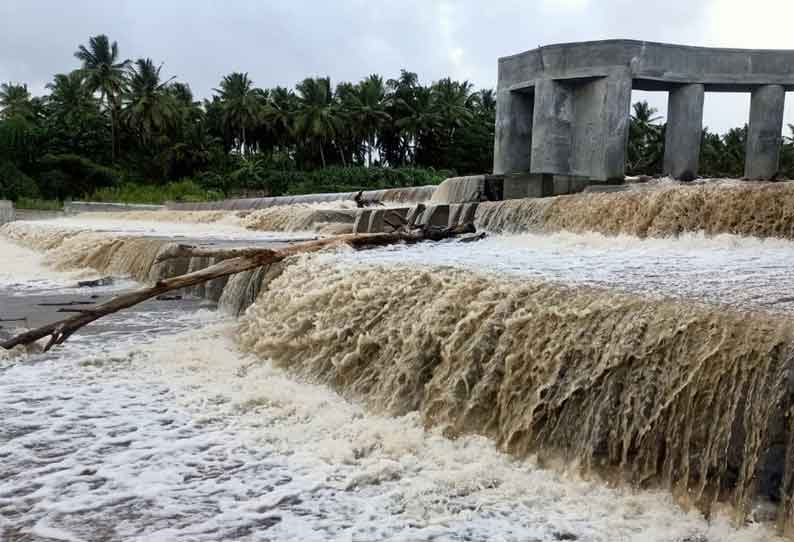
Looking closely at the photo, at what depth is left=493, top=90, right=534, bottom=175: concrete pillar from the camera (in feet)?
50.4

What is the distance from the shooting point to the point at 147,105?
117ft

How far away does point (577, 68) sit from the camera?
13766 mm

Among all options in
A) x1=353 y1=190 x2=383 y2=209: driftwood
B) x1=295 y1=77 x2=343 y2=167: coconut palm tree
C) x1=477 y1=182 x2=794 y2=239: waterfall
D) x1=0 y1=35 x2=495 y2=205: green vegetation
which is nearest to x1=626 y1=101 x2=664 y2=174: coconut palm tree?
x1=0 y1=35 x2=495 y2=205: green vegetation

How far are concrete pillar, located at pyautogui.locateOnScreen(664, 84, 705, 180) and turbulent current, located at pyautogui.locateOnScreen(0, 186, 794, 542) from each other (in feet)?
32.6

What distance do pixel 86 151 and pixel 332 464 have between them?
3495 cm

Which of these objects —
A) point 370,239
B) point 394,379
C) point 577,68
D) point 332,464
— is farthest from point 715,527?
point 577,68

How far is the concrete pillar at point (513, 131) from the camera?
50.4ft

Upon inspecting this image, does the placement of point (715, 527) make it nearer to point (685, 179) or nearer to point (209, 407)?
point (209, 407)

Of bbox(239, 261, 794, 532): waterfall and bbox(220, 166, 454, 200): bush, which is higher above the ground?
bbox(220, 166, 454, 200): bush

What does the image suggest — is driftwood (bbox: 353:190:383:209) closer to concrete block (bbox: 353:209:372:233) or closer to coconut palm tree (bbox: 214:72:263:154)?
concrete block (bbox: 353:209:372:233)

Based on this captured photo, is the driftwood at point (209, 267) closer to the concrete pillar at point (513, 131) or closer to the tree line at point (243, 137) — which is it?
the concrete pillar at point (513, 131)

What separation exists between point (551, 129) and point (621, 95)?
1430 mm

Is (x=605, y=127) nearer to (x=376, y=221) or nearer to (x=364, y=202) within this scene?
(x=376, y=221)

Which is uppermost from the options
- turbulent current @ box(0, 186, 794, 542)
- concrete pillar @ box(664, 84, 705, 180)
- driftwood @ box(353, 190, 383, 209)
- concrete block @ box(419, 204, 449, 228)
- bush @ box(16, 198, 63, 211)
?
concrete pillar @ box(664, 84, 705, 180)
